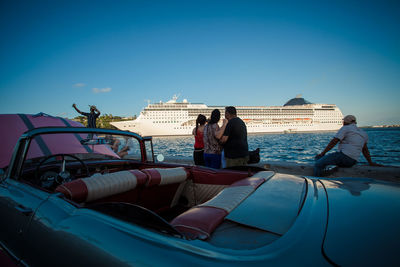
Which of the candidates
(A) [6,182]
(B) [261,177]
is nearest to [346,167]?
(B) [261,177]

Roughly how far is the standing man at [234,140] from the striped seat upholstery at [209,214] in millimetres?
1967

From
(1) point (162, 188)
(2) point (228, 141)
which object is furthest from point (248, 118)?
(1) point (162, 188)

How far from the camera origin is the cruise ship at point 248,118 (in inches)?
1645

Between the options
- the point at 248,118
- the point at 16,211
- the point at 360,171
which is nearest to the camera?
the point at 16,211

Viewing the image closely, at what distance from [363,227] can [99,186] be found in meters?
1.40

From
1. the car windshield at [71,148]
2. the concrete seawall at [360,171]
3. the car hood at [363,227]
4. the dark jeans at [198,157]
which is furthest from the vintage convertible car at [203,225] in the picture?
the dark jeans at [198,157]

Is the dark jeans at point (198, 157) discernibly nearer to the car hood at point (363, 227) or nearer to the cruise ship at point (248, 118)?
the car hood at point (363, 227)

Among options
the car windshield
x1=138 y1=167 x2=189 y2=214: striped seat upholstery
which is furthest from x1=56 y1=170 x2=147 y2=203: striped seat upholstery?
the car windshield

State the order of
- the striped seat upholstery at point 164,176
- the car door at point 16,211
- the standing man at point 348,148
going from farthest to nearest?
the standing man at point 348,148
the striped seat upholstery at point 164,176
the car door at point 16,211

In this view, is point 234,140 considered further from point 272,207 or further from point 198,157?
point 272,207

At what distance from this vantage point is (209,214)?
0.98 m

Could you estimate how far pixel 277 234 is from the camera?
78 centimetres

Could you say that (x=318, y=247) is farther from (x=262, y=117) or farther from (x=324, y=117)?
(x=324, y=117)

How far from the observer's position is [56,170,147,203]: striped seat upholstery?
1222 millimetres
